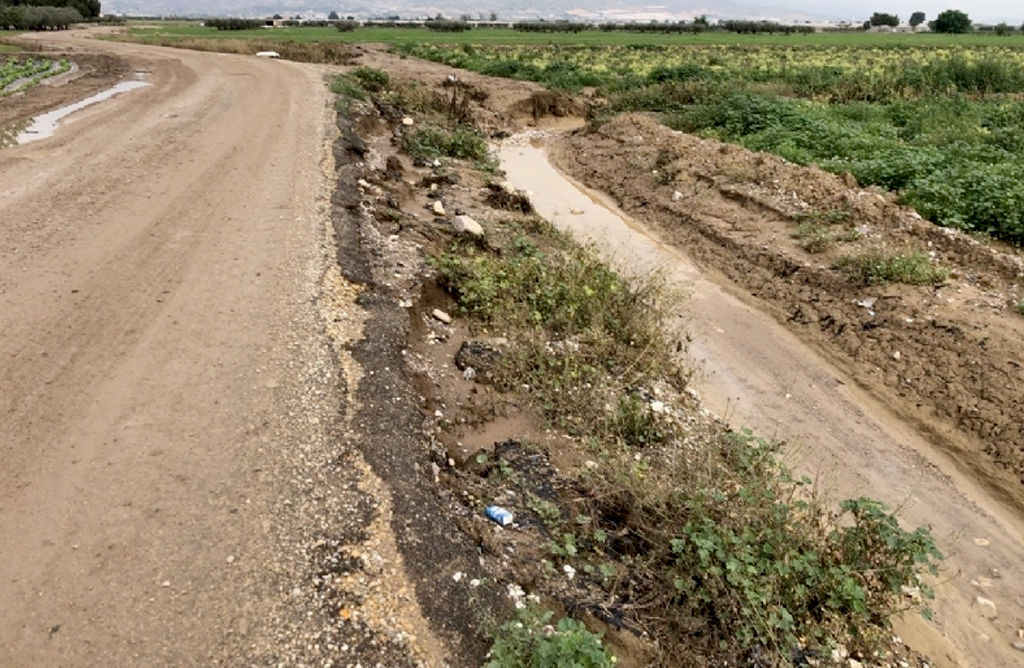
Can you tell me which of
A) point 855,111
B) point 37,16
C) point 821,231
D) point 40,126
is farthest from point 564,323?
point 37,16

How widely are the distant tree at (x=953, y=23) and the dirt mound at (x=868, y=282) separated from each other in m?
76.3

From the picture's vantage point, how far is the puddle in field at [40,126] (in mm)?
11492

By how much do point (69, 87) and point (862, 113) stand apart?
817 inches

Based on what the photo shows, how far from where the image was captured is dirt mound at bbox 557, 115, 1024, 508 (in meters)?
7.23

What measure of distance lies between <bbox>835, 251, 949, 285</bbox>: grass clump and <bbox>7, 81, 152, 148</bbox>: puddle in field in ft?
42.5

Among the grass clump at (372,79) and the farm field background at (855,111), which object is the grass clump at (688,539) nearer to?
the farm field background at (855,111)

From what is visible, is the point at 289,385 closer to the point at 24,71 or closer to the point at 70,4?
the point at 24,71

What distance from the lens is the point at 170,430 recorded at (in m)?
4.54

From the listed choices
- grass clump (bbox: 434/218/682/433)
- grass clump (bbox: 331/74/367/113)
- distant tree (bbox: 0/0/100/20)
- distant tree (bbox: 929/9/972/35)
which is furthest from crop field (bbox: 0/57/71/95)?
distant tree (bbox: 929/9/972/35)

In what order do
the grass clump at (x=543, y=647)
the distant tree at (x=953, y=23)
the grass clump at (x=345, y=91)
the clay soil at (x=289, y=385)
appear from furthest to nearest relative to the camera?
the distant tree at (x=953, y=23) < the grass clump at (x=345, y=91) < the clay soil at (x=289, y=385) < the grass clump at (x=543, y=647)

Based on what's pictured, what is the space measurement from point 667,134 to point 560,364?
1222cm

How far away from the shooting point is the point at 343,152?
12.2m

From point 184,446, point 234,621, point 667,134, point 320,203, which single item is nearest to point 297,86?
point 667,134

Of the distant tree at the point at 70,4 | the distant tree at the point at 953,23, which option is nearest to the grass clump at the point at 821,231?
the distant tree at the point at 70,4
